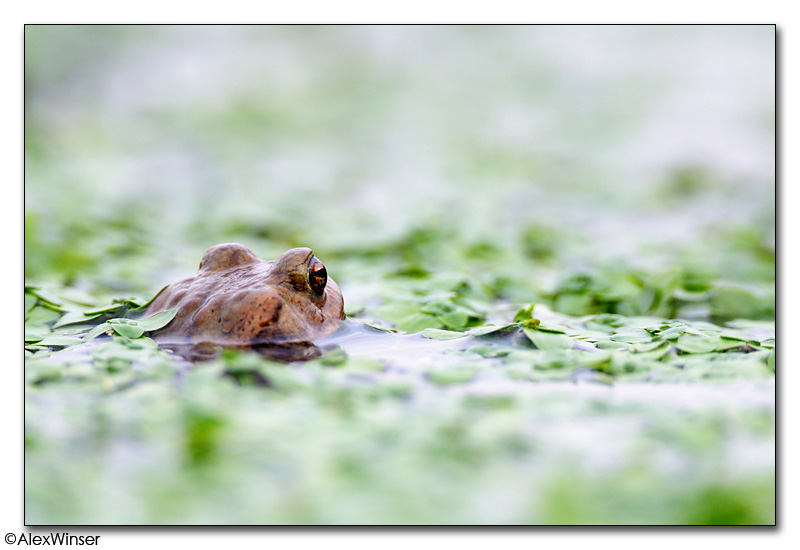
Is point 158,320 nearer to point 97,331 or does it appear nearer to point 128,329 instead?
point 128,329

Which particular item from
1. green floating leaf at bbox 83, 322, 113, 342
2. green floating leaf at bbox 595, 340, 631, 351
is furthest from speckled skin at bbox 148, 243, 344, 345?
green floating leaf at bbox 595, 340, 631, 351

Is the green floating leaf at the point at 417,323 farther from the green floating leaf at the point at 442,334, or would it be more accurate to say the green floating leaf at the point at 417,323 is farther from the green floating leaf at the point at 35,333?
the green floating leaf at the point at 35,333

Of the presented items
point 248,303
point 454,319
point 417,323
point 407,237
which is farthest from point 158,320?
point 407,237

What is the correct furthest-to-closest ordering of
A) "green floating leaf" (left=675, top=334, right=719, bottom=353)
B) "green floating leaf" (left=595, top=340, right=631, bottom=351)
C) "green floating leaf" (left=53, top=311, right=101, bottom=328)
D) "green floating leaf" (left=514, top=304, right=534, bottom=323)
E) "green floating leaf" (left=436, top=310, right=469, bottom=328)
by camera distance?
"green floating leaf" (left=436, top=310, right=469, bottom=328), "green floating leaf" (left=53, top=311, right=101, bottom=328), "green floating leaf" (left=514, top=304, right=534, bottom=323), "green floating leaf" (left=595, top=340, right=631, bottom=351), "green floating leaf" (left=675, top=334, right=719, bottom=353)

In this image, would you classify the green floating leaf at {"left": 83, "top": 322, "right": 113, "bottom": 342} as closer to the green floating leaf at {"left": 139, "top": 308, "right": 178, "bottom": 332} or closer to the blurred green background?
the green floating leaf at {"left": 139, "top": 308, "right": 178, "bottom": 332}

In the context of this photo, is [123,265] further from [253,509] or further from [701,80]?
[701,80]

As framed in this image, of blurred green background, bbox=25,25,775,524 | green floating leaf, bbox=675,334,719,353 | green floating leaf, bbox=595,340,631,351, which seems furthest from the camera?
green floating leaf, bbox=595,340,631,351
